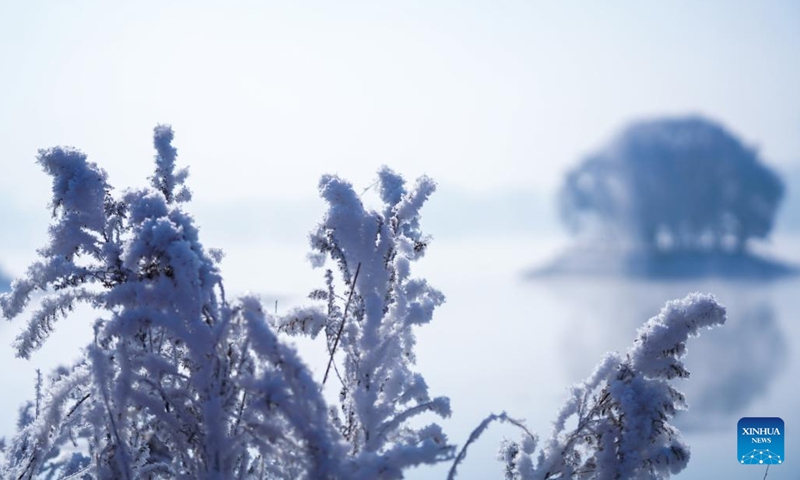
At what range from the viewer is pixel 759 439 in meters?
2.62

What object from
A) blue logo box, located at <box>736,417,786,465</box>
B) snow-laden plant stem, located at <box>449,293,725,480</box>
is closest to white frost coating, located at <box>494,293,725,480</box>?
snow-laden plant stem, located at <box>449,293,725,480</box>

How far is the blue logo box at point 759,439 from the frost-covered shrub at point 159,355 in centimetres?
180

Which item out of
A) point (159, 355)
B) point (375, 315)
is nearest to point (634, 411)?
point (375, 315)

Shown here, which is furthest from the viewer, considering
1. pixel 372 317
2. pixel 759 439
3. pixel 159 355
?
pixel 759 439

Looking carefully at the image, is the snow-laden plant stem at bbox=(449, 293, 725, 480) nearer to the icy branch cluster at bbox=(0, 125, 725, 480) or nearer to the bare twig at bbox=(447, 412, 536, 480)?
the icy branch cluster at bbox=(0, 125, 725, 480)

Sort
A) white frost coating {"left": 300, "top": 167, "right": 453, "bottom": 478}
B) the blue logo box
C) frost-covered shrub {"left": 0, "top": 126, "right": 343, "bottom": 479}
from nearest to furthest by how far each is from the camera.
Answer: frost-covered shrub {"left": 0, "top": 126, "right": 343, "bottom": 479} → white frost coating {"left": 300, "top": 167, "right": 453, "bottom": 478} → the blue logo box

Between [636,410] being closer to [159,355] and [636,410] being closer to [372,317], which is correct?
[372,317]

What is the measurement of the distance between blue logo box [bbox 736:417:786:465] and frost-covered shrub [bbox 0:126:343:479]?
1.80 m

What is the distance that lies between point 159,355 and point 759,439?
7.26 ft

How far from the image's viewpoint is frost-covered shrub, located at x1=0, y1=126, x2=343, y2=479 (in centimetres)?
134

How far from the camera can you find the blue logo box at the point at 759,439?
8.48 feet

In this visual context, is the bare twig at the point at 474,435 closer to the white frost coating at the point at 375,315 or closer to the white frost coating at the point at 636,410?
the white frost coating at the point at 375,315

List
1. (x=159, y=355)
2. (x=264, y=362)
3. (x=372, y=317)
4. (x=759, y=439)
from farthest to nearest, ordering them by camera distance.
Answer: (x=759, y=439), (x=372, y=317), (x=159, y=355), (x=264, y=362)

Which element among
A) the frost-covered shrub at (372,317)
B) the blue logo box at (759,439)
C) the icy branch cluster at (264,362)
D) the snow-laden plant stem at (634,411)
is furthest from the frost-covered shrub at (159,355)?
the blue logo box at (759,439)
